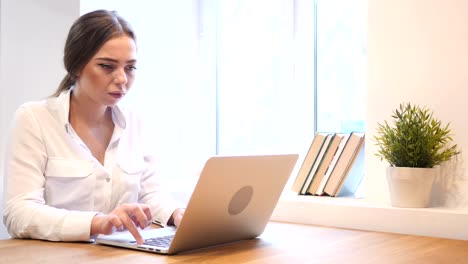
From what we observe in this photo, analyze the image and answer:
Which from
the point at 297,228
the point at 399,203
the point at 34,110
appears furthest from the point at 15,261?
the point at 399,203

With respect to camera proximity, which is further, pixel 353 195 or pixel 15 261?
pixel 353 195

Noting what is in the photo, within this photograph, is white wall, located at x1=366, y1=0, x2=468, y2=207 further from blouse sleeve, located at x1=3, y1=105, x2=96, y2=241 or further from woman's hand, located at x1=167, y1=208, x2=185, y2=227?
blouse sleeve, located at x1=3, y1=105, x2=96, y2=241

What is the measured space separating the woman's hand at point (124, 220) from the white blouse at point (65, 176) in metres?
0.03

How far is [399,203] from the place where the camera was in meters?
1.95

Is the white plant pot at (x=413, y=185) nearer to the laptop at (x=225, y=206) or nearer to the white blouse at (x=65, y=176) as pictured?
the laptop at (x=225, y=206)

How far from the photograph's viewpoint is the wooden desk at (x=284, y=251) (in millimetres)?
1430

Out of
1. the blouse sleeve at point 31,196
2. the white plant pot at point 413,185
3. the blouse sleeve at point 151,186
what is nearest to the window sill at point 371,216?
the white plant pot at point 413,185

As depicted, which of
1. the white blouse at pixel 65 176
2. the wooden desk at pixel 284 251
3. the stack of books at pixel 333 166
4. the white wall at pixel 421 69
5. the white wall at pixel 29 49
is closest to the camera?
the wooden desk at pixel 284 251

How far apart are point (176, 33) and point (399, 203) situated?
142 cm

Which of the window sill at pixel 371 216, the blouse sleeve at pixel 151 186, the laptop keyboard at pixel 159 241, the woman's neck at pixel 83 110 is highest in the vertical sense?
the woman's neck at pixel 83 110

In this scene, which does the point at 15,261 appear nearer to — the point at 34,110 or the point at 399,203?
the point at 34,110

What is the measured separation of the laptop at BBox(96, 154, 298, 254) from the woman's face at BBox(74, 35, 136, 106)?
1.32 ft

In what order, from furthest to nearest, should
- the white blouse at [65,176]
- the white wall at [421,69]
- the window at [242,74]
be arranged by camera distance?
the window at [242,74] → the white wall at [421,69] → the white blouse at [65,176]

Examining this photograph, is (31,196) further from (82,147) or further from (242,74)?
(242,74)
